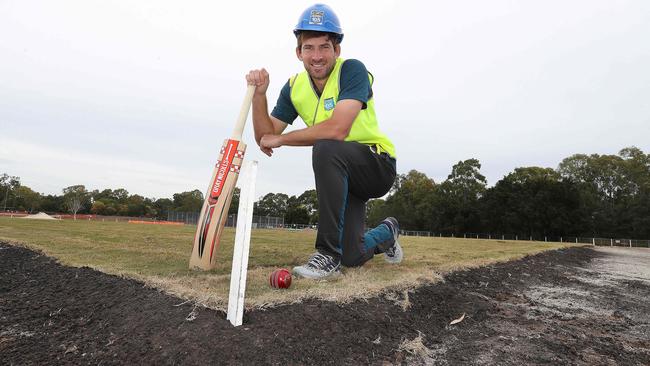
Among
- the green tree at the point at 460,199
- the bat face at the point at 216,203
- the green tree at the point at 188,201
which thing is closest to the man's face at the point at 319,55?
the bat face at the point at 216,203

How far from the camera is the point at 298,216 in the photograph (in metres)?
93.2

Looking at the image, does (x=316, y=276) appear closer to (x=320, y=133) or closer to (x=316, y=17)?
(x=320, y=133)

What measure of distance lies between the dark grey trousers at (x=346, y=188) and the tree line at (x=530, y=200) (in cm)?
4173

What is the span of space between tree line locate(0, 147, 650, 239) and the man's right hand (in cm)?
4174

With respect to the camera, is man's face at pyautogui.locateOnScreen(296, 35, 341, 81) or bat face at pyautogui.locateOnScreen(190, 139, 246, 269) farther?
bat face at pyautogui.locateOnScreen(190, 139, 246, 269)

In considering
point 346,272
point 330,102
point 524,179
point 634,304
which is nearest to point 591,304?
point 634,304

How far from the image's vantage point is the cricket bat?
3.25 m

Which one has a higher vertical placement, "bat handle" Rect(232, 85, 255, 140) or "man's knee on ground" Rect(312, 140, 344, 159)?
"bat handle" Rect(232, 85, 255, 140)

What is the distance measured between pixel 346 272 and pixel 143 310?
5.53 feet

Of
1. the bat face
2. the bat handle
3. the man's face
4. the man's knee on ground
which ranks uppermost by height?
the man's face

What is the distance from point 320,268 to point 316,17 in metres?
2.08

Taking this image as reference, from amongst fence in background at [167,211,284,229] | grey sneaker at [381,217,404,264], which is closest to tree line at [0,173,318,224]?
fence in background at [167,211,284,229]

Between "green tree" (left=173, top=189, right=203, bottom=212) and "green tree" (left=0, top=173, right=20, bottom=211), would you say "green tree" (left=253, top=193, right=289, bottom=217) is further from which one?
"green tree" (left=0, top=173, right=20, bottom=211)

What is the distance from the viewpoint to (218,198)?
3.26 meters
